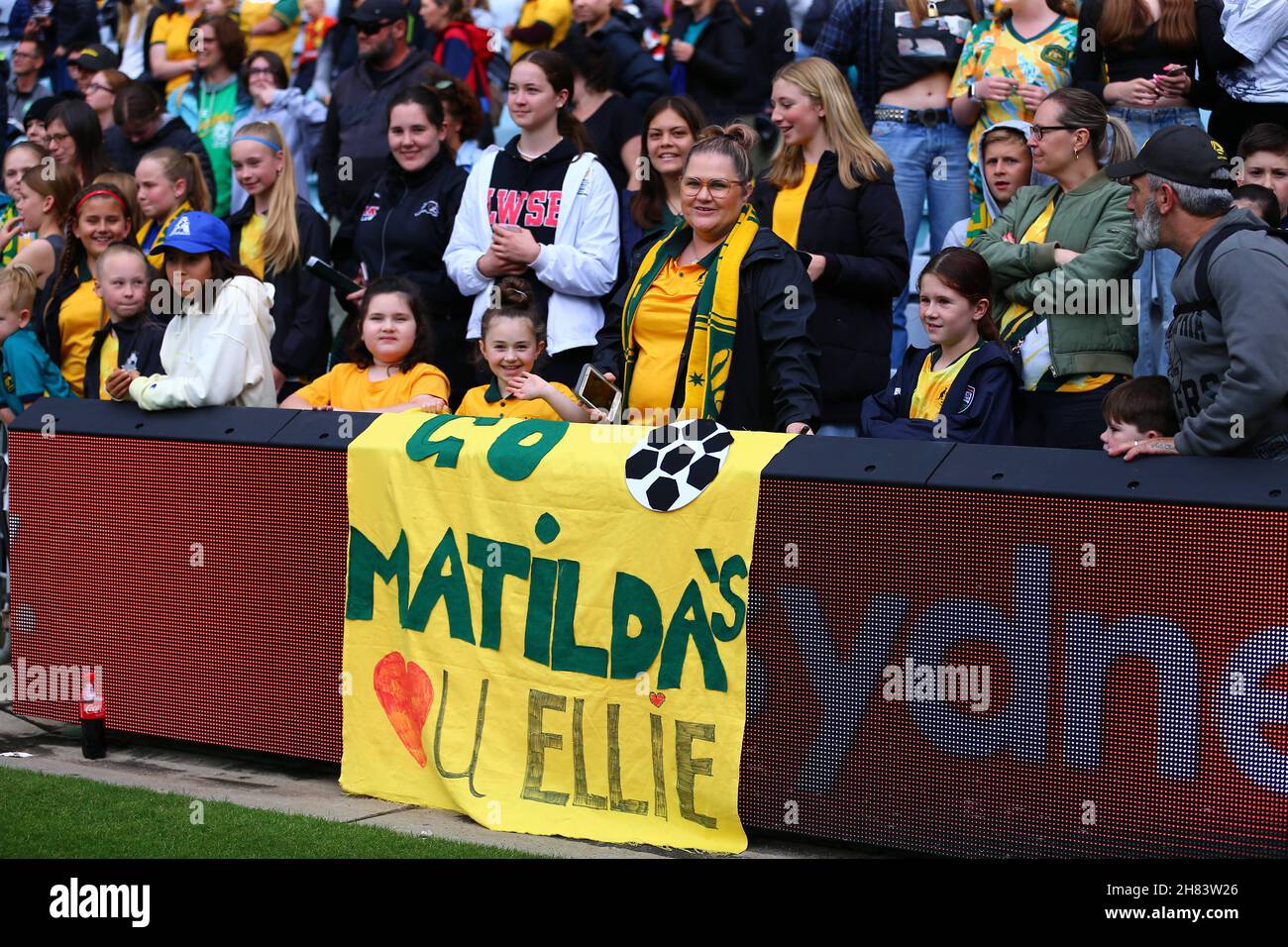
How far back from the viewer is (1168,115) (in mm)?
7926

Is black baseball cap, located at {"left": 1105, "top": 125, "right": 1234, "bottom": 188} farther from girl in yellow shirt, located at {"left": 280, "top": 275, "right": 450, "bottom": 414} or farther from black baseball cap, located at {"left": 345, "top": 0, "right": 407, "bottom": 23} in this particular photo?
black baseball cap, located at {"left": 345, "top": 0, "right": 407, "bottom": 23}

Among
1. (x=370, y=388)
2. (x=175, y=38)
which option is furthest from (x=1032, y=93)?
(x=175, y=38)

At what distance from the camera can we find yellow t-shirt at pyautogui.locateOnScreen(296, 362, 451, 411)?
714cm

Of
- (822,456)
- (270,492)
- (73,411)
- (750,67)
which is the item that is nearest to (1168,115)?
(750,67)

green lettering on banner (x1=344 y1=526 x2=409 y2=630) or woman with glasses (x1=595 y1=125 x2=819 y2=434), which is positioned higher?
woman with glasses (x1=595 y1=125 x2=819 y2=434)

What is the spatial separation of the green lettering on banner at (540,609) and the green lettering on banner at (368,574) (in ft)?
1.89

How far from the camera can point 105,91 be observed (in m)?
12.2

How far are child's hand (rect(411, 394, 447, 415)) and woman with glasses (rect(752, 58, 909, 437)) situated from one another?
5.95 feet

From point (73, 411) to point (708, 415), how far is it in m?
2.85

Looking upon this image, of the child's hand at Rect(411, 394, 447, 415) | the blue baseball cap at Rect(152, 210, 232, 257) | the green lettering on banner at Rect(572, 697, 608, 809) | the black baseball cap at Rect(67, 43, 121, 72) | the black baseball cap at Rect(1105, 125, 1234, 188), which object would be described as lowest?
the green lettering on banner at Rect(572, 697, 608, 809)

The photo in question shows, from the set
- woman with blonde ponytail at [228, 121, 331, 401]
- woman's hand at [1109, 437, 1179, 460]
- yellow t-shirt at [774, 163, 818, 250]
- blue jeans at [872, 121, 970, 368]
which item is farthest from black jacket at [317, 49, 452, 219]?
woman's hand at [1109, 437, 1179, 460]

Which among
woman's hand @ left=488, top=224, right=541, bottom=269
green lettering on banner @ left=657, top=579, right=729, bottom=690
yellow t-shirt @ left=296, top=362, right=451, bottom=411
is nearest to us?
green lettering on banner @ left=657, top=579, right=729, bottom=690
